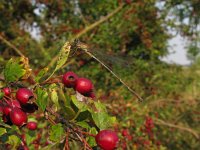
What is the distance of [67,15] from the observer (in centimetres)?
741

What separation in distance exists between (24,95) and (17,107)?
56 mm

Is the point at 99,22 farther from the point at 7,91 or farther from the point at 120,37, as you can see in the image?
the point at 7,91

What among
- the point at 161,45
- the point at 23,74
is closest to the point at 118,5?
the point at 161,45

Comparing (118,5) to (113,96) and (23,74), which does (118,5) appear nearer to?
(113,96)

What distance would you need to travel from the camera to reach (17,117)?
49.7 inches

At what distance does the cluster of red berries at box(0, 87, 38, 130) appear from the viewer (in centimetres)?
126

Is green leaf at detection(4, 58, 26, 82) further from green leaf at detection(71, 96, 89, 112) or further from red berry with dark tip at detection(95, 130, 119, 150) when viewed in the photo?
red berry with dark tip at detection(95, 130, 119, 150)

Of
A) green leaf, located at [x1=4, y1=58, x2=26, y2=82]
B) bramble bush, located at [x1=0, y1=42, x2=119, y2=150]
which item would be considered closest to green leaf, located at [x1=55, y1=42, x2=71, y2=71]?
bramble bush, located at [x1=0, y1=42, x2=119, y2=150]

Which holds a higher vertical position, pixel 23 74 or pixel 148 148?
pixel 23 74

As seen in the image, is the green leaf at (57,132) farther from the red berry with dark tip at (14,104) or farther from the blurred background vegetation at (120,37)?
the blurred background vegetation at (120,37)

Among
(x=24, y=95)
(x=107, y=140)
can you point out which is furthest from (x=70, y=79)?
(x=107, y=140)

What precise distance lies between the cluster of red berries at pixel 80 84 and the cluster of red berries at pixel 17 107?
0.39 feet

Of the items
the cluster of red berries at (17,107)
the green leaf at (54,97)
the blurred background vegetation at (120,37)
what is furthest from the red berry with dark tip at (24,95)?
the blurred background vegetation at (120,37)

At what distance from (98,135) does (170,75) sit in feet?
22.9
